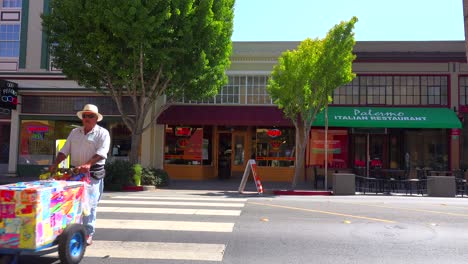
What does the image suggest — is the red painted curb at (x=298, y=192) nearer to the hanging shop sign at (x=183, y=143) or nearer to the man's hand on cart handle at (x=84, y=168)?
the hanging shop sign at (x=183, y=143)

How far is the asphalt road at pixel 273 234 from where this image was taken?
5828 mm

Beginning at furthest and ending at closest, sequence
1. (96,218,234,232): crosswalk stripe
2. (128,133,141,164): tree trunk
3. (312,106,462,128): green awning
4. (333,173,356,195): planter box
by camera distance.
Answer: (312,106,462,128): green awning → (128,133,141,164): tree trunk → (333,173,356,195): planter box → (96,218,234,232): crosswalk stripe

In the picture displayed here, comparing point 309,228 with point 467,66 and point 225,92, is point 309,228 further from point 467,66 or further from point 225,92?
point 467,66

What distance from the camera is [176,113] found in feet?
65.0

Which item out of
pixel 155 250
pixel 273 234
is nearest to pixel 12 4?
pixel 155 250

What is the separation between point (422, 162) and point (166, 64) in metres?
12.7

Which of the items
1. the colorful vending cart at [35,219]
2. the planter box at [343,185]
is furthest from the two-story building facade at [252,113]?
the colorful vending cart at [35,219]

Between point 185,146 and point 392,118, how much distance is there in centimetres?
948

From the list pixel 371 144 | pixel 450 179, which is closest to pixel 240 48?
pixel 371 144

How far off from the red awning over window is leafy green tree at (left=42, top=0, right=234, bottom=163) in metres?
2.45

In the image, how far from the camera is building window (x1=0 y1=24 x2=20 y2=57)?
20.9 m

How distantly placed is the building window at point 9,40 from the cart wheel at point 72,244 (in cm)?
1847

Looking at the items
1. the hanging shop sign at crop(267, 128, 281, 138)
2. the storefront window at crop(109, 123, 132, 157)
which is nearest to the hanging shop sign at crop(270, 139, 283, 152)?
the hanging shop sign at crop(267, 128, 281, 138)

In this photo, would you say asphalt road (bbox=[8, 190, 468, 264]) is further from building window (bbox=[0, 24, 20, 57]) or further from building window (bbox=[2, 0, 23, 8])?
building window (bbox=[2, 0, 23, 8])
